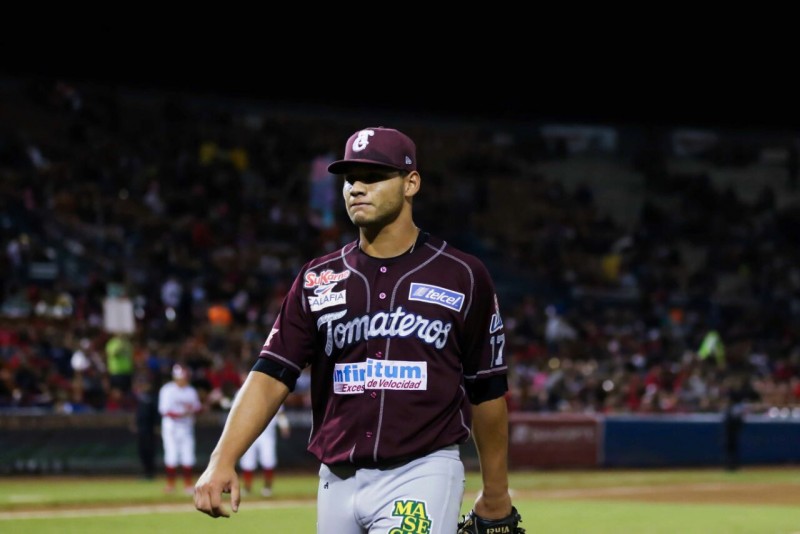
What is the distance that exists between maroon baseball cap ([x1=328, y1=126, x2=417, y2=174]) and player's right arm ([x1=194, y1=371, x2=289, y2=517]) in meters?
0.81

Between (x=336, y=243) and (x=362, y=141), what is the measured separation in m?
27.0

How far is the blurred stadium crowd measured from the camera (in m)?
25.0

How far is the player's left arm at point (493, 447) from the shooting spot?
5070 mm

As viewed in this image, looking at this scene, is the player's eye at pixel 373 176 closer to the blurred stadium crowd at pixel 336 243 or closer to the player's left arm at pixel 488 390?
the player's left arm at pixel 488 390

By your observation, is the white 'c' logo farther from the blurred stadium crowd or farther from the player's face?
the blurred stadium crowd

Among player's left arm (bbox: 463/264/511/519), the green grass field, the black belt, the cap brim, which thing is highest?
the cap brim

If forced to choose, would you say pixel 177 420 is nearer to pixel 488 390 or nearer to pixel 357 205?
pixel 488 390

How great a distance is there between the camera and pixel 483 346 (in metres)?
5.05

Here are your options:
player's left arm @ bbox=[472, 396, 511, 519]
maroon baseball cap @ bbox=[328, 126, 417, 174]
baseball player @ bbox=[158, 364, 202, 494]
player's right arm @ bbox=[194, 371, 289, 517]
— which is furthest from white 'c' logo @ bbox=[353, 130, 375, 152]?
baseball player @ bbox=[158, 364, 202, 494]

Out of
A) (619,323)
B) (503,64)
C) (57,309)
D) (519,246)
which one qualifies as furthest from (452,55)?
(57,309)

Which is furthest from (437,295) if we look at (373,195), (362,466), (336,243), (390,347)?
(336,243)

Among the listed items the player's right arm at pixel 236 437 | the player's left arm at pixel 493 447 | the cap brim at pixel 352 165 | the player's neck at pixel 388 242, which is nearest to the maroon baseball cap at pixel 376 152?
the cap brim at pixel 352 165

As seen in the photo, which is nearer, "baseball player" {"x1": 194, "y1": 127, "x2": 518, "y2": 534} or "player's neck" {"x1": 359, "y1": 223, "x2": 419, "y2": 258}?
"baseball player" {"x1": 194, "y1": 127, "x2": 518, "y2": 534}

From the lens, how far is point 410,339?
487cm
